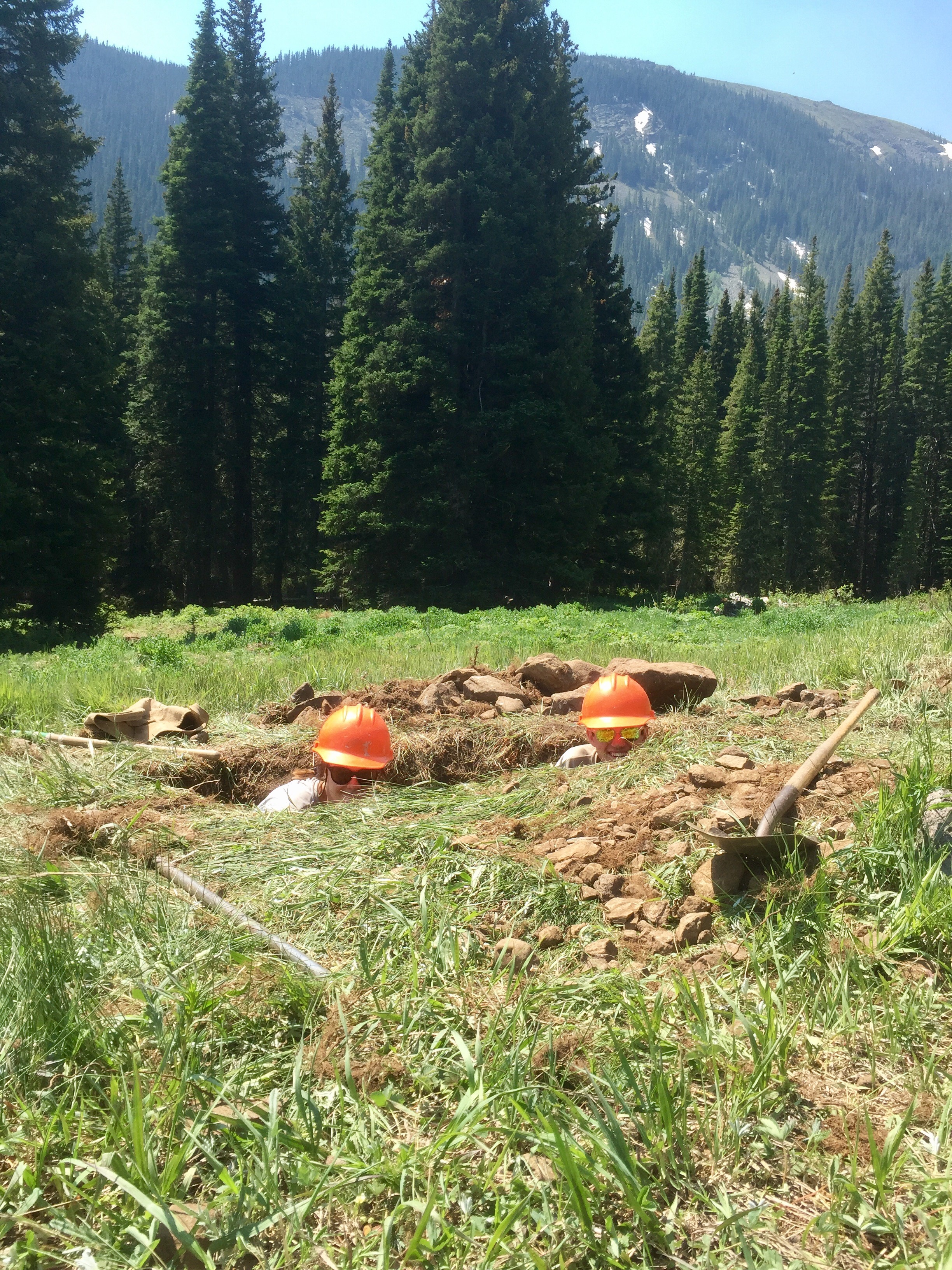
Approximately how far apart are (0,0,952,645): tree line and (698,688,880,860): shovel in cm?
1670

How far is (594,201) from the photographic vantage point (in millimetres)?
26672

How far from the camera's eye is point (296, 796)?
14.7 feet

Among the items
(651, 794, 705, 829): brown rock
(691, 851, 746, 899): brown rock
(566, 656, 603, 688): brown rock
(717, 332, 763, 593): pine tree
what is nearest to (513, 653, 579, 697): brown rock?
(566, 656, 603, 688): brown rock

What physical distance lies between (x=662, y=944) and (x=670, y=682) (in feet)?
10.8

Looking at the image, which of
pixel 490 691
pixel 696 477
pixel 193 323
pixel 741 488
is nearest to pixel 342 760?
pixel 490 691

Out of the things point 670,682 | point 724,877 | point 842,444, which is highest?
point 842,444

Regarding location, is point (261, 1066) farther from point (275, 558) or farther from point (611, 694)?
point (275, 558)

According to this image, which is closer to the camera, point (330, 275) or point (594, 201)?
point (594, 201)

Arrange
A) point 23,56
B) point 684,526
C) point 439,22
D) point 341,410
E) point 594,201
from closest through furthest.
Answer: point 23,56 → point 439,22 → point 341,410 → point 594,201 → point 684,526

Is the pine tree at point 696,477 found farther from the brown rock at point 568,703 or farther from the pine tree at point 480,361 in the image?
the brown rock at point 568,703

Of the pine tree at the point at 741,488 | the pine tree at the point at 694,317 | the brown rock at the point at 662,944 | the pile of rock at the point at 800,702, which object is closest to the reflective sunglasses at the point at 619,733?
the pile of rock at the point at 800,702

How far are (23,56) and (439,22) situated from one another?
968 cm

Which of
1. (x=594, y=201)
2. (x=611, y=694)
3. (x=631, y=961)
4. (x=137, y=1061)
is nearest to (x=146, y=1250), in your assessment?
(x=137, y=1061)

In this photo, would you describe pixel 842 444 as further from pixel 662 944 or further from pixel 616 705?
pixel 662 944
